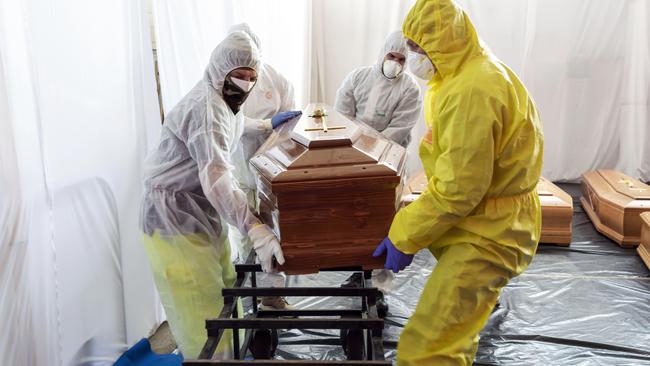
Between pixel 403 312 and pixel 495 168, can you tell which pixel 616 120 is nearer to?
pixel 403 312

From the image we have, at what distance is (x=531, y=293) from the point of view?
2.71 metres

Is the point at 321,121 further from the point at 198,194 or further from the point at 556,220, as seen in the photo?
the point at 556,220

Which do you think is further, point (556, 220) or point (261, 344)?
point (556, 220)

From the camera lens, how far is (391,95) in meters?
2.72

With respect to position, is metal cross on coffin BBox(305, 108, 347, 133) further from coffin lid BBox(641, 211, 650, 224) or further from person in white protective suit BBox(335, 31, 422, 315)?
coffin lid BBox(641, 211, 650, 224)

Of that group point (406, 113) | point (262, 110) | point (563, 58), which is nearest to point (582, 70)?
point (563, 58)

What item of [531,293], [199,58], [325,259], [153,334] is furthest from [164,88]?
[531,293]

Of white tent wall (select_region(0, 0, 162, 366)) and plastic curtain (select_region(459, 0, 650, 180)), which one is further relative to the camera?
plastic curtain (select_region(459, 0, 650, 180))

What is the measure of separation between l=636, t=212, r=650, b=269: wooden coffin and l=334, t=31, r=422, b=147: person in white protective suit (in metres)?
1.43

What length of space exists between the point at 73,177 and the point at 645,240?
2.92 metres

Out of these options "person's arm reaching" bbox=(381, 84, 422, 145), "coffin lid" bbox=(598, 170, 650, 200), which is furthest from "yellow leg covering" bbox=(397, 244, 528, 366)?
"coffin lid" bbox=(598, 170, 650, 200)

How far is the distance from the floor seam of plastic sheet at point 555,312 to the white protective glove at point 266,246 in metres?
0.88

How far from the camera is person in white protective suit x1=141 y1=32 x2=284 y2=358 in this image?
154 centimetres

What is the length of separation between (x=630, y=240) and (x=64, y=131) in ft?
10.2
